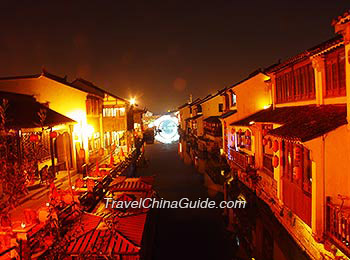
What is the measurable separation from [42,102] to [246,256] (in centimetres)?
1742

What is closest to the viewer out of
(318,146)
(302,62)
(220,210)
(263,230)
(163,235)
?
(318,146)

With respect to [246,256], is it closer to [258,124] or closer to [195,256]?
[195,256]

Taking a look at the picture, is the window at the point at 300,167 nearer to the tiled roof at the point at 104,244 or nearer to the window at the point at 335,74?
the window at the point at 335,74

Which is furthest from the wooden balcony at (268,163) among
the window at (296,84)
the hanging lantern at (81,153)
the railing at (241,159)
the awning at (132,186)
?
the hanging lantern at (81,153)

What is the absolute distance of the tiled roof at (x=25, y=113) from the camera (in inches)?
603

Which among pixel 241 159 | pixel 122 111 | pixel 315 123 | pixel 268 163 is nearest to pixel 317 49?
pixel 315 123

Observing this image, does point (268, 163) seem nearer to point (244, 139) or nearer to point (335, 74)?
point (244, 139)

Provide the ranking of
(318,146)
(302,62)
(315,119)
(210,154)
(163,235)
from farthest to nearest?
(210,154) < (163,235) < (302,62) < (315,119) < (318,146)

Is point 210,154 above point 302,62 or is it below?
below

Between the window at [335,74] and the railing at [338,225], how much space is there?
14.2 feet

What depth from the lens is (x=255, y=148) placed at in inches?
764

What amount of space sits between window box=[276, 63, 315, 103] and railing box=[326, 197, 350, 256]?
6.21m

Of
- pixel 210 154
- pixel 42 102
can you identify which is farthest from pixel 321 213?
pixel 210 154

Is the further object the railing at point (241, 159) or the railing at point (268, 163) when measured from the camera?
the railing at point (241, 159)
